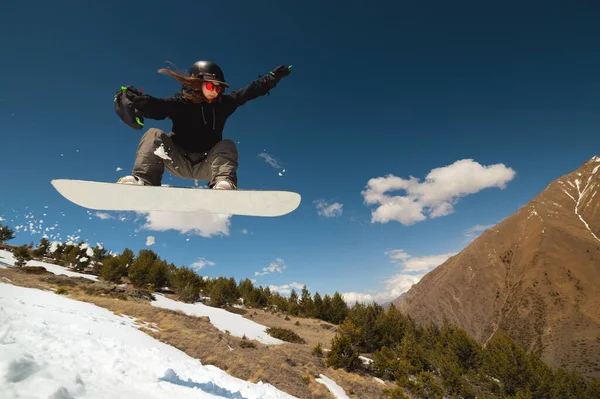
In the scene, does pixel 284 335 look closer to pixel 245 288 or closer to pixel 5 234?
pixel 245 288

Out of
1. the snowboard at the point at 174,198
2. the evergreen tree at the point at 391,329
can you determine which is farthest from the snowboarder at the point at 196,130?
the evergreen tree at the point at 391,329

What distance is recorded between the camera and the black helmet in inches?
174

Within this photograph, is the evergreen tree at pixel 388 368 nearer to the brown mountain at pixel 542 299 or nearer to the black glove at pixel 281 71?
the black glove at pixel 281 71

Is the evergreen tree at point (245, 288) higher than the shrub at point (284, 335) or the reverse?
higher

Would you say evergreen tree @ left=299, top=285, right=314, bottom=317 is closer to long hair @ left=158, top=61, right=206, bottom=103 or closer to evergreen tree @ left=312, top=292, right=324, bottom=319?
evergreen tree @ left=312, top=292, right=324, bottom=319

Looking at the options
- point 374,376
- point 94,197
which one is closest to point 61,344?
point 94,197

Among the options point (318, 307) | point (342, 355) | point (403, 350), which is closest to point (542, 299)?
point (318, 307)

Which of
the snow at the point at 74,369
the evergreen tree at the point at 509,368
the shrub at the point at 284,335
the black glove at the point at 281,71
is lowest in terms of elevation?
the evergreen tree at the point at 509,368

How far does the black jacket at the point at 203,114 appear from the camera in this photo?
4370 millimetres

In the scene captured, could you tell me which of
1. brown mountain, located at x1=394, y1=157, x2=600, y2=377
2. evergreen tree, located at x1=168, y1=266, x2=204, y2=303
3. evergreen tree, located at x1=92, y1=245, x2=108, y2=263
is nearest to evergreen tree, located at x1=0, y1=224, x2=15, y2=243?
evergreen tree, located at x1=92, y1=245, x2=108, y2=263

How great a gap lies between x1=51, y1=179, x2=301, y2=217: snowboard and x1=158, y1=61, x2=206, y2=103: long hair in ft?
4.95

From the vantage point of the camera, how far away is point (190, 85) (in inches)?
169

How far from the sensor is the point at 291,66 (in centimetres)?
484

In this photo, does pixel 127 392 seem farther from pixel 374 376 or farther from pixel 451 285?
pixel 451 285
